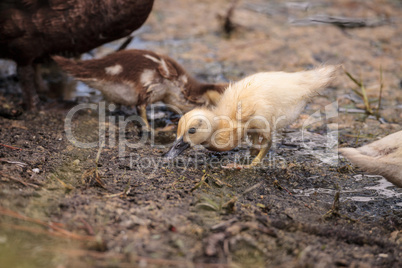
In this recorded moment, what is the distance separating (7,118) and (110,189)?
196 cm

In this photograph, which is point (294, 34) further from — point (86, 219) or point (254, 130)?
point (86, 219)

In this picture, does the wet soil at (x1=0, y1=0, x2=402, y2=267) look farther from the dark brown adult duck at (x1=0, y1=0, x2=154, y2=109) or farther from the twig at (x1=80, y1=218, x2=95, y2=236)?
the dark brown adult duck at (x1=0, y1=0, x2=154, y2=109)

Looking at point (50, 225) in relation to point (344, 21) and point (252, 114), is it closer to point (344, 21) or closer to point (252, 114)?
point (252, 114)

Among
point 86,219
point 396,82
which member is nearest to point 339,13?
point 396,82

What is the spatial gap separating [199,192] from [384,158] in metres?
1.36

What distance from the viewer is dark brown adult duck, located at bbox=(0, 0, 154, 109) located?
4.21m

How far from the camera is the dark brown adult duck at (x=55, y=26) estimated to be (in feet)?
13.8

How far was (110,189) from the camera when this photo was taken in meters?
2.84

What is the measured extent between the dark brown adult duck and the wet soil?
57 cm

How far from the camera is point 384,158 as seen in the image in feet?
9.73

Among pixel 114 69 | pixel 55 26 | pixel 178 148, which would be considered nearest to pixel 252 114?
pixel 178 148

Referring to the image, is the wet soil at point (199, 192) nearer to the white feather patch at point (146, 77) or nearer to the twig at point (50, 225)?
the twig at point (50, 225)

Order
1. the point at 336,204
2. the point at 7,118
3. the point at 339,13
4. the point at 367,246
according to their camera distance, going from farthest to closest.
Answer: the point at 339,13 < the point at 7,118 < the point at 336,204 < the point at 367,246

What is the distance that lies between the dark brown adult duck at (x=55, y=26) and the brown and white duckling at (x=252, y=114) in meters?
1.49
